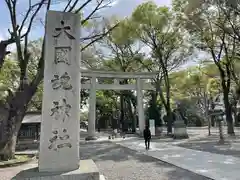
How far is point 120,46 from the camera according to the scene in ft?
82.6

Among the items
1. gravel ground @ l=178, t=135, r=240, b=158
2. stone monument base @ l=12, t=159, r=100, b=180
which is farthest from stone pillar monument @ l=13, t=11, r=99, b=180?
gravel ground @ l=178, t=135, r=240, b=158

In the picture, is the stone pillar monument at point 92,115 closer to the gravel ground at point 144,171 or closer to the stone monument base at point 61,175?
the gravel ground at point 144,171

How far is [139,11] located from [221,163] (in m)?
16.1

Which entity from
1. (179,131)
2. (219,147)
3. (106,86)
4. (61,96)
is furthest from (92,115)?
(61,96)

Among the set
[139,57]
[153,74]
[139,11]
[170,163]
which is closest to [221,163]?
[170,163]

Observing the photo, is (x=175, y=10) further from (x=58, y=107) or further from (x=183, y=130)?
(x=58, y=107)

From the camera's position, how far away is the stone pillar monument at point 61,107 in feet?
15.5

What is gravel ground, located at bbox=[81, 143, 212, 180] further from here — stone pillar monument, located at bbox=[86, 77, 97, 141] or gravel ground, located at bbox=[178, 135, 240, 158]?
stone pillar monument, located at bbox=[86, 77, 97, 141]

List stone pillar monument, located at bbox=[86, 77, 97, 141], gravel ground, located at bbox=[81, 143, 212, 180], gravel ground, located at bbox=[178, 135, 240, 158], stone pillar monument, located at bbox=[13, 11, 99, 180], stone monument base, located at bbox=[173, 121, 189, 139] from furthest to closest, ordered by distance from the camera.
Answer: stone pillar monument, located at bbox=[86, 77, 97, 141] < stone monument base, located at bbox=[173, 121, 189, 139] < gravel ground, located at bbox=[178, 135, 240, 158] < gravel ground, located at bbox=[81, 143, 212, 180] < stone pillar monument, located at bbox=[13, 11, 99, 180]

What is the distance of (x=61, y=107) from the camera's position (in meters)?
5.01

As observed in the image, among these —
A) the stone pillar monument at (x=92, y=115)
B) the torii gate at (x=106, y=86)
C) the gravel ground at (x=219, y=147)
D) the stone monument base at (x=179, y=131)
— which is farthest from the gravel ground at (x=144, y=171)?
the torii gate at (x=106, y=86)

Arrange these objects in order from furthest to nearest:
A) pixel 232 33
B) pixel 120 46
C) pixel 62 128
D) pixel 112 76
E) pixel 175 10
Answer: pixel 120 46
pixel 112 76
pixel 175 10
pixel 232 33
pixel 62 128

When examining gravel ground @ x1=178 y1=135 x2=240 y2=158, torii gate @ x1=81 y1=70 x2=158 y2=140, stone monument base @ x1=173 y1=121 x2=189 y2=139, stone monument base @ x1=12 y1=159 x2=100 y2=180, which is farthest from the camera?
torii gate @ x1=81 y1=70 x2=158 y2=140

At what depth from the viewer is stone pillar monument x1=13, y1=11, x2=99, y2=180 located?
474cm
